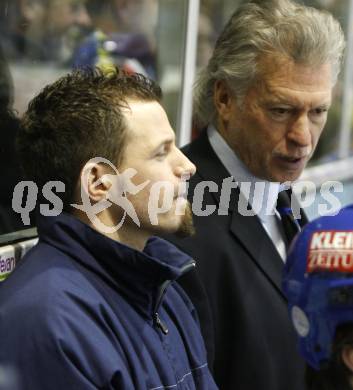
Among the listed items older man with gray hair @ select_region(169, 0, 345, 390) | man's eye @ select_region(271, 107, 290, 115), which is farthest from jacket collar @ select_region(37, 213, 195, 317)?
man's eye @ select_region(271, 107, 290, 115)

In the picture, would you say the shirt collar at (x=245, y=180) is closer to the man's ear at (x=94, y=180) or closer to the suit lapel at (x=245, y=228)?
the suit lapel at (x=245, y=228)

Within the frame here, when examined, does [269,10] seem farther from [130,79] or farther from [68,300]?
[68,300]

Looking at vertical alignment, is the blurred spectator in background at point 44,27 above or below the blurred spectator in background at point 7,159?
above

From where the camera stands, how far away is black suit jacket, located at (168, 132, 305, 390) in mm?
3035

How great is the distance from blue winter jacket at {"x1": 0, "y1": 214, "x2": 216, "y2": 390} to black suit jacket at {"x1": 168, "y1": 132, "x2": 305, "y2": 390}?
0.34m

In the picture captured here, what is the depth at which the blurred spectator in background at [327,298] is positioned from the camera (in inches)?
86.9

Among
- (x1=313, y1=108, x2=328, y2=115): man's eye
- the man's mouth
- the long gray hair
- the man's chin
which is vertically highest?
the long gray hair

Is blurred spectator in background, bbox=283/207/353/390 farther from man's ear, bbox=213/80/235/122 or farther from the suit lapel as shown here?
man's ear, bbox=213/80/235/122

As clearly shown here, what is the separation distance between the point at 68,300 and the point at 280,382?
3.24 feet

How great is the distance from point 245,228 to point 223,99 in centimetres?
47

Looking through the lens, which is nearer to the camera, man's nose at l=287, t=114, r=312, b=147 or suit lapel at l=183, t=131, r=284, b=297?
suit lapel at l=183, t=131, r=284, b=297

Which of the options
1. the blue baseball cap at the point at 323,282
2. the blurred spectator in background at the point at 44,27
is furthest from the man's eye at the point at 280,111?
the blurred spectator in background at the point at 44,27

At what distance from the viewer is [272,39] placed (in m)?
3.29

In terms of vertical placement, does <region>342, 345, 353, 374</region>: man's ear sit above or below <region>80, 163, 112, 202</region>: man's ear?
below
